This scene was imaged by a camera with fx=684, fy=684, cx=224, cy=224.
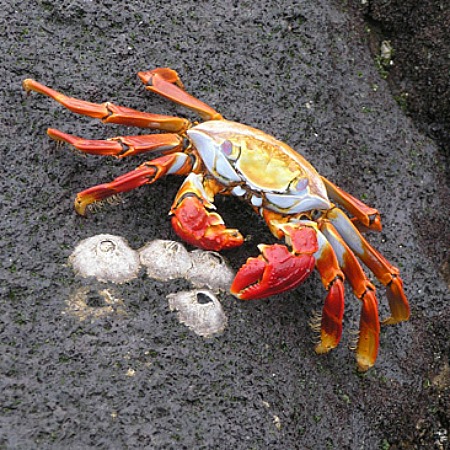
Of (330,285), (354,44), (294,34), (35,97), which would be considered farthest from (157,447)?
(354,44)

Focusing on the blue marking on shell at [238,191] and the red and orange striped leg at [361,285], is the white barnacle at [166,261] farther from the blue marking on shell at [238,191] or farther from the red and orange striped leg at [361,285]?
the red and orange striped leg at [361,285]

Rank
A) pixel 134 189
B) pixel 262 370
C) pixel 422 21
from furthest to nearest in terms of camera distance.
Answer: pixel 422 21, pixel 134 189, pixel 262 370

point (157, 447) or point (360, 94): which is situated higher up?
point (360, 94)

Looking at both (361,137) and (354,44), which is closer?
(361,137)

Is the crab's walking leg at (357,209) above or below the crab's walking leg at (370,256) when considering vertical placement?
above

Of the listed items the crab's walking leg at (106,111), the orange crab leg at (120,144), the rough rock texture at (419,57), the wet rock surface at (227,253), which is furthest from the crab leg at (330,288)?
the rough rock texture at (419,57)

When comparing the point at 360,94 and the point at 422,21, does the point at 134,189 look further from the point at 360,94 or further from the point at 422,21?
the point at 422,21
